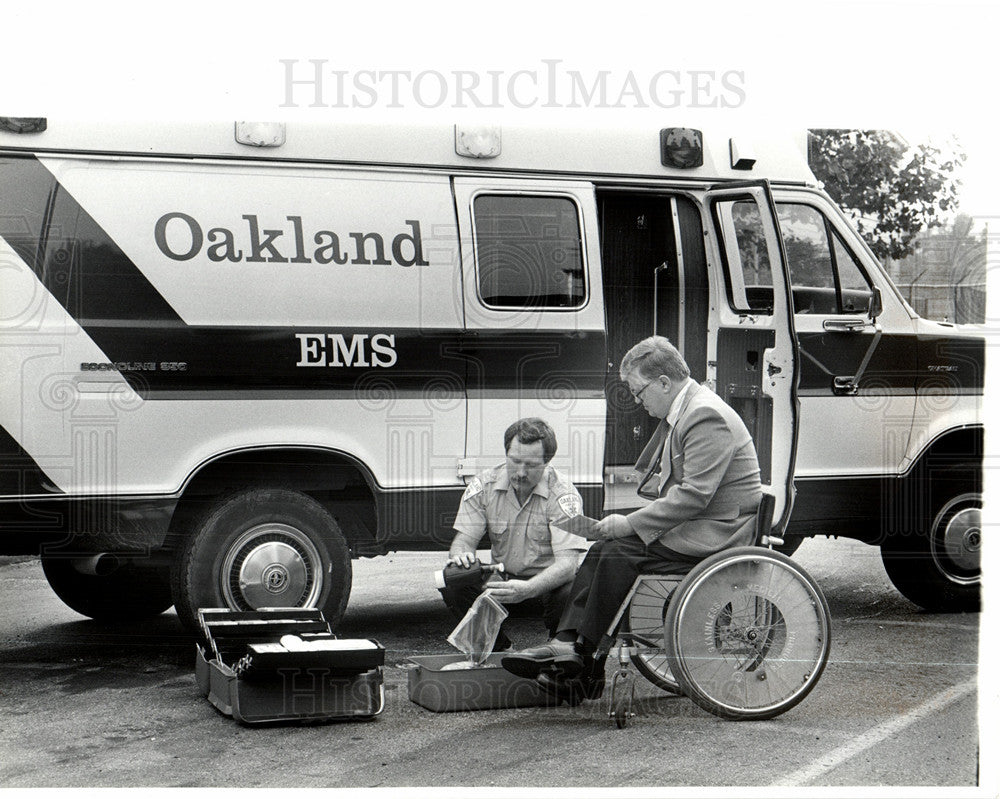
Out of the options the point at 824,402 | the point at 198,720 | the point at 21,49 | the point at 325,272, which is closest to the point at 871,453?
the point at 824,402

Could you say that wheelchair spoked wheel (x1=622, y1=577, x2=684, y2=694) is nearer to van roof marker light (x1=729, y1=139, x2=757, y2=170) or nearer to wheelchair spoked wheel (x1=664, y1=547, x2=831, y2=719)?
wheelchair spoked wheel (x1=664, y1=547, x2=831, y2=719)

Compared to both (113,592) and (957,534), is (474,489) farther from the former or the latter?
(957,534)

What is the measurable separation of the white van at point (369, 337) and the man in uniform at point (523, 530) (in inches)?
4.7

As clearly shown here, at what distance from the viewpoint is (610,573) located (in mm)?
5086

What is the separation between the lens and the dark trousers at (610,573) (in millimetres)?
5086

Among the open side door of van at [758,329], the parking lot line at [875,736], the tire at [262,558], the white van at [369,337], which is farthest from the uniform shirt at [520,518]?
the parking lot line at [875,736]

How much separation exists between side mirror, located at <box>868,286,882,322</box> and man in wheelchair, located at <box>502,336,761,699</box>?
4.59ft

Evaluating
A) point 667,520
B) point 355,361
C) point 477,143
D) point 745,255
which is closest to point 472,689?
point 667,520

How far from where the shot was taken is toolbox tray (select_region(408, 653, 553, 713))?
5246mm

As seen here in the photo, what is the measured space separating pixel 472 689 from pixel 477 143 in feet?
6.90

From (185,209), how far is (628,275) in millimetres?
1828

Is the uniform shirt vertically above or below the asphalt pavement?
above

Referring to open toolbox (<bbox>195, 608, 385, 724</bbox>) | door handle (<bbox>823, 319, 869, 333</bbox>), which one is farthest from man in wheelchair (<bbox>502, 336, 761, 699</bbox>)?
door handle (<bbox>823, 319, 869, 333</bbox>)

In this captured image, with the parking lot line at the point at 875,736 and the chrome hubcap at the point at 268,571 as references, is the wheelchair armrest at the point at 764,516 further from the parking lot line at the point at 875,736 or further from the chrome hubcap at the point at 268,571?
the chrome hubcap at the point at 268,571
